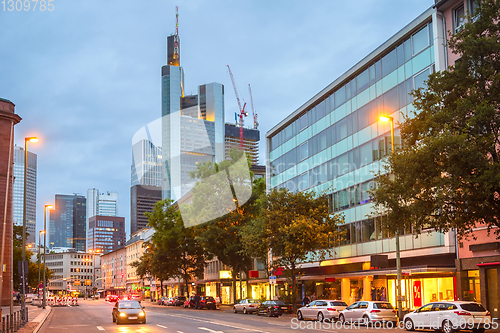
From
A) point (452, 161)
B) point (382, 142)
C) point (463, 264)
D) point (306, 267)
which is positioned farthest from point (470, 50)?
point (306, 267)

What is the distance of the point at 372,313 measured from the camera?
100ft

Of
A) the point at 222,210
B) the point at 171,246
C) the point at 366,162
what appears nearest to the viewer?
the point at 366,162

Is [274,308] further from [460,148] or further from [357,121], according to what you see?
[460,148]

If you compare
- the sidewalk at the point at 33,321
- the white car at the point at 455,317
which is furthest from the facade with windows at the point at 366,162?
the sidewalk at the point at 33,321

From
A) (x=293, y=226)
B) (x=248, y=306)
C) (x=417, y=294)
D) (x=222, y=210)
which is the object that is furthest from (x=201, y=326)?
(x=222, y=210)

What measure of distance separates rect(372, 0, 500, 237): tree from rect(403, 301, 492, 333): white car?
4.00m

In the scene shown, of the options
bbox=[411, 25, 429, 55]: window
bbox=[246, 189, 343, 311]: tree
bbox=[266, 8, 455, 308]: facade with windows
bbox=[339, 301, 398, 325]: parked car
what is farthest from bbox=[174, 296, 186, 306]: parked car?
bbox=[411, 25, 429, 55]: window

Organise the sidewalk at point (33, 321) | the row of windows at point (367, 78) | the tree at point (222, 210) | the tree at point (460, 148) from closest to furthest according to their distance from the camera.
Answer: the tree at point (460, 148) → the sidewalk at point (33, 321) → the row of windows at point (367, 78) → the tree at point (222, 210)

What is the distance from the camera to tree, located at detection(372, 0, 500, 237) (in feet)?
66.3

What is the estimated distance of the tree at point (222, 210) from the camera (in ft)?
191

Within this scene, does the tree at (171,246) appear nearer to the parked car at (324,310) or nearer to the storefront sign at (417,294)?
the parked car at (324,310)

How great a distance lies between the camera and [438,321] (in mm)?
24641

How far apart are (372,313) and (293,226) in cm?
1170

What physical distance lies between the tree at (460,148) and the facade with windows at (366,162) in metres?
8.74
